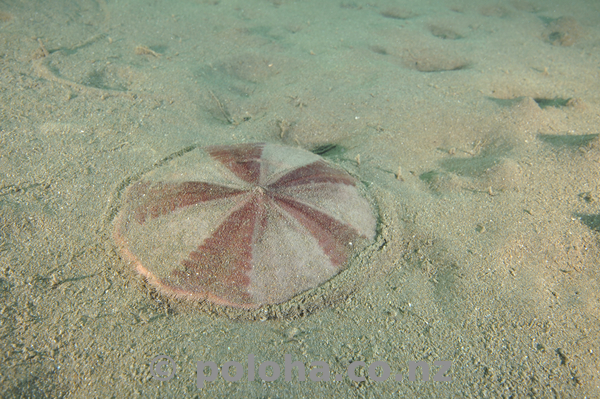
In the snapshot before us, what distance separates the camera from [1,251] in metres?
2.73

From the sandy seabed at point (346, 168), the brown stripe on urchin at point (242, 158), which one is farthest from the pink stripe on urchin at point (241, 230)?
the sandy seabed at point (346, 168)

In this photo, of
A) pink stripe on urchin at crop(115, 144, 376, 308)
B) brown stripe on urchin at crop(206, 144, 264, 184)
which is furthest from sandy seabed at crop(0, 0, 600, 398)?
brown stripe on urchin at crop(206, 144, 264, 184)

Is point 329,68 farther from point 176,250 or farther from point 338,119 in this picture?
point 176,250

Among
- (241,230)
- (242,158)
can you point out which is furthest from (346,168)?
(241,230)

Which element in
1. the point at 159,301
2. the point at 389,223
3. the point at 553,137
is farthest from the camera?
the point at 553,137

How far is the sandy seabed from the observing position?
7.72 feet

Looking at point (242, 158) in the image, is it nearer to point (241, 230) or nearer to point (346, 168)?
point (241, 230)

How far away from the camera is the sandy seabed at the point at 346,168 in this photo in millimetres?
2352

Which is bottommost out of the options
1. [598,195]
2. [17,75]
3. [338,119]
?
[598,195]

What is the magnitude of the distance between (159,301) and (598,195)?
469 cm

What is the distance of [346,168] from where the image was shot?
151 inches

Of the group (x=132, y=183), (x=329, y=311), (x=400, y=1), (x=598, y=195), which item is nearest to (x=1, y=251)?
(x=132, y=183)

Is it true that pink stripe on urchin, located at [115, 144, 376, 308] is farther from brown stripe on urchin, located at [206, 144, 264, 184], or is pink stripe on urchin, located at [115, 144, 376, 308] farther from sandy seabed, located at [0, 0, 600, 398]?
sandy seabed, located at [0, 0, 600, 398]

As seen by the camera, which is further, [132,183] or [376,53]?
[376,53]
